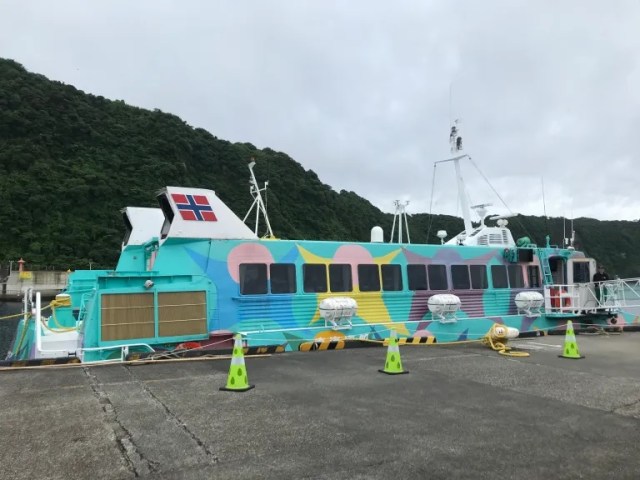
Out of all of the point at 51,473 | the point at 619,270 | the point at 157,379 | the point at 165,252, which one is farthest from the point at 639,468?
the point at 619,270

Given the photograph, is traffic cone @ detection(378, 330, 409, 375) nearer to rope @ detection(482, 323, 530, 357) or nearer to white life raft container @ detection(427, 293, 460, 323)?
rope @ detection(482, 323, 530, 357)

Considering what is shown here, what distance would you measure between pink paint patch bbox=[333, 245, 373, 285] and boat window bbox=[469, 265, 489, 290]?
131 inches

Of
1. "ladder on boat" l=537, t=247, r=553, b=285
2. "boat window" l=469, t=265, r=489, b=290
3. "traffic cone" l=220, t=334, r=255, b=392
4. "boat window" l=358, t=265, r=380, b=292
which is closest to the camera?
"traffic cone" l=220, t=334, r=255, b=392

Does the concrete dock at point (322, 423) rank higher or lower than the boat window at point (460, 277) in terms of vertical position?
lower

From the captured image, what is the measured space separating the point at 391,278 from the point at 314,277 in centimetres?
213

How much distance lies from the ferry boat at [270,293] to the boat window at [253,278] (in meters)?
0.02

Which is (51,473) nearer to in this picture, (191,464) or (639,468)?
(191,464)

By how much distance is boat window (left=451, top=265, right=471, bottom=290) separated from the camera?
12789 millimetres

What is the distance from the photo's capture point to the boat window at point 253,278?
32.7ft

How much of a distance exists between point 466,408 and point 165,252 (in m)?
6.57

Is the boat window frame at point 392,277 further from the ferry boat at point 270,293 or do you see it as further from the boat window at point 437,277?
the boat window at point 437,277

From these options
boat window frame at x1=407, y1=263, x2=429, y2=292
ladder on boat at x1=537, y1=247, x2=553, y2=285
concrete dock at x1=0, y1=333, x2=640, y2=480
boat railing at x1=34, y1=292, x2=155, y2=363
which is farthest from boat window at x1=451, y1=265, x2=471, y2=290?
boat railing at x1=34, y1=292, x2=155, y2=363

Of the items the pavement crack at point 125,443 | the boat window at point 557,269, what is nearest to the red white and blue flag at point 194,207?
the pavement crack at point 125,443

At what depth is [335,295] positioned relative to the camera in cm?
1096
